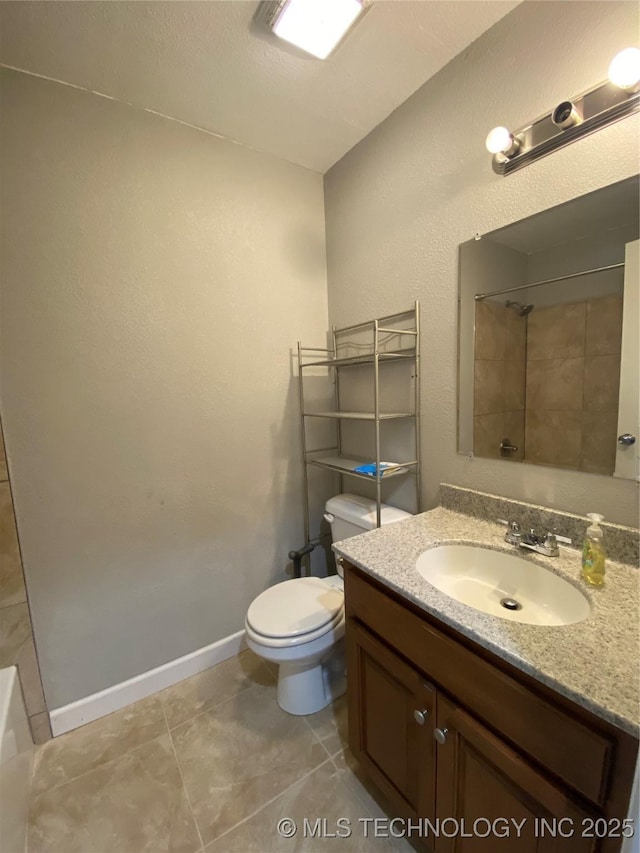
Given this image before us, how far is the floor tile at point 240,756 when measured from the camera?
3.90 ft

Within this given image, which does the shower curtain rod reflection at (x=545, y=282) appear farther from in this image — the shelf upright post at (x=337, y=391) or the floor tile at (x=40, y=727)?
the floor tile at (x=40, y=727)

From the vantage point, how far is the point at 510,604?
104 cm

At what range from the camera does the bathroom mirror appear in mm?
989

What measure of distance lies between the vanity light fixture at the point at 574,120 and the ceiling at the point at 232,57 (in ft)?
1.33

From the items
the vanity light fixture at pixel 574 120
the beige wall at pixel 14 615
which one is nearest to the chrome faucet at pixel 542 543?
the vanity light fixture at pixel 574 120

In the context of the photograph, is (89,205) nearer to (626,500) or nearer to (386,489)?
(386,489)

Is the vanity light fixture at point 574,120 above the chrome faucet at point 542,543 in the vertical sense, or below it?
above

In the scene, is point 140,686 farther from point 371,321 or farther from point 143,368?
point 371,321

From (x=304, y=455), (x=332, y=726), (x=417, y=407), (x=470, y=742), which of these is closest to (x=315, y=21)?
(x=417, y=407)

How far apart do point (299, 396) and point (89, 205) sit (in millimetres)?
1177

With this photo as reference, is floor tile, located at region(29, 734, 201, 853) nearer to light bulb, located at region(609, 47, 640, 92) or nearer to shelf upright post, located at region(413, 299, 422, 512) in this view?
shelf upright post, located at region(413, 299, 422, 512)

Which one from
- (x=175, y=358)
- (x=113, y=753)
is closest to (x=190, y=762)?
(x=113, y=753)

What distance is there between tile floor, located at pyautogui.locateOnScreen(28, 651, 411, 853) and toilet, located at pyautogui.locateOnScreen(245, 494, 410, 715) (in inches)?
3.7

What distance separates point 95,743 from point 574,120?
105 inches
